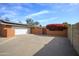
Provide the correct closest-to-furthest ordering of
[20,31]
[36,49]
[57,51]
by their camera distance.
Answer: [57,51] → [36,49] → [20,31]

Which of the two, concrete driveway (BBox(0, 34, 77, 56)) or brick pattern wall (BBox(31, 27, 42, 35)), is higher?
concrete driveway (BBox(0, 34, 77, 56))

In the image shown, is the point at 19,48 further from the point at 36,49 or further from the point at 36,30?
the point at 36,30

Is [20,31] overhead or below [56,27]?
below

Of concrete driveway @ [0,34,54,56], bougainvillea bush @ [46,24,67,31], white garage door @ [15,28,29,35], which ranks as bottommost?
white garage door @ [15,28,29,35]

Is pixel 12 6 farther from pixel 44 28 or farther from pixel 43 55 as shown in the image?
pixel 44 28

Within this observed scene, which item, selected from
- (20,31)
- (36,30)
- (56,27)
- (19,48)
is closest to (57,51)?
(19,48)

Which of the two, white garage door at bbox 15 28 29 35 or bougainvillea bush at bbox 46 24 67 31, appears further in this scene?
white garage door at bbox 15 28 29 35

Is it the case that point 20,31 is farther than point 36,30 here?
No

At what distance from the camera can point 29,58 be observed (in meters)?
6.96

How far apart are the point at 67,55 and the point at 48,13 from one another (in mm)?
9070

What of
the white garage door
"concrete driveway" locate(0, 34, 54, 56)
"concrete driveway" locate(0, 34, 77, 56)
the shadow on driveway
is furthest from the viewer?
the white garage door

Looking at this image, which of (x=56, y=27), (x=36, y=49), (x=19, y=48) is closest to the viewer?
(x=36, y=49)

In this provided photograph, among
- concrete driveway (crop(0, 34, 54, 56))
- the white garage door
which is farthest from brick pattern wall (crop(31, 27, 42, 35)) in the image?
concrete driveway (crop(0, 34, 54, 56))

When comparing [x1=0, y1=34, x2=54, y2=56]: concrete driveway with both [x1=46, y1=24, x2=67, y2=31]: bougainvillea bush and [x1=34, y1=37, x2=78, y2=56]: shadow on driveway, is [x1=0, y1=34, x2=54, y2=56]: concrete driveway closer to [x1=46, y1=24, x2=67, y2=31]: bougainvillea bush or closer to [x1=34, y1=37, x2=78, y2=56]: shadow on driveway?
[x1=34, y1=37, x2=78, y2=56]: shadow on driveway
